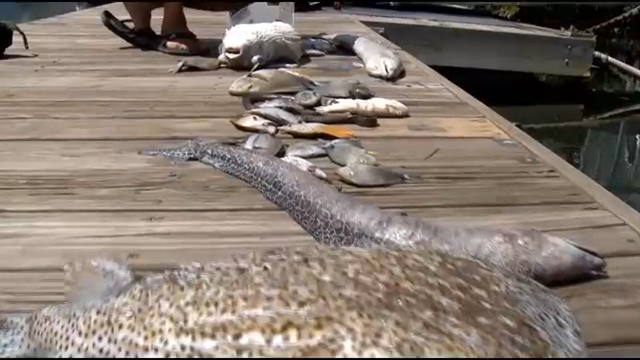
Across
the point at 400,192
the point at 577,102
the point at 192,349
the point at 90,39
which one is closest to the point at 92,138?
the point at 400,192

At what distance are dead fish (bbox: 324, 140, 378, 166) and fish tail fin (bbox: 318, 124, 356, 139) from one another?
0.19m

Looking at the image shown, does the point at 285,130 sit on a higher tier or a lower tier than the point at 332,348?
lower

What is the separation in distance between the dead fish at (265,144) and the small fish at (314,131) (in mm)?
192

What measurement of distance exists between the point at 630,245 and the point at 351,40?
4.10 metres

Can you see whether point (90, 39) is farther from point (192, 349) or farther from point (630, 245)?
point (192, 349)

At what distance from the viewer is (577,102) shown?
10.1 m

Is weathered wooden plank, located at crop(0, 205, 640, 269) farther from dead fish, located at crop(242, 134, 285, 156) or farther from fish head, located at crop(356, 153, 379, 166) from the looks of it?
dead fish, located at crop(242, 134, 285, 156)

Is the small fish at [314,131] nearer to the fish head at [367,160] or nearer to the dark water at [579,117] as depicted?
the fish head at [367,160]

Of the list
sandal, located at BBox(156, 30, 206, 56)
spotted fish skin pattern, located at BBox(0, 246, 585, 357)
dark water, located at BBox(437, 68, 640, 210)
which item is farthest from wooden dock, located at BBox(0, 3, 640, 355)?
dark water, located at BBox(437, 68, 640, 210)

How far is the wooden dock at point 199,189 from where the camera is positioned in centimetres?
248

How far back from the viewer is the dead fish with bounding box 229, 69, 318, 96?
4586 millimetres

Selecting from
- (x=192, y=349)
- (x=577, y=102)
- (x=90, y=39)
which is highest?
(x=192, y=349)

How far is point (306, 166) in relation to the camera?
3275 mm

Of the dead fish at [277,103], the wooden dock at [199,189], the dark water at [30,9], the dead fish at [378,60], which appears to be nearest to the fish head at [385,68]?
the dead fish at [378,60]
